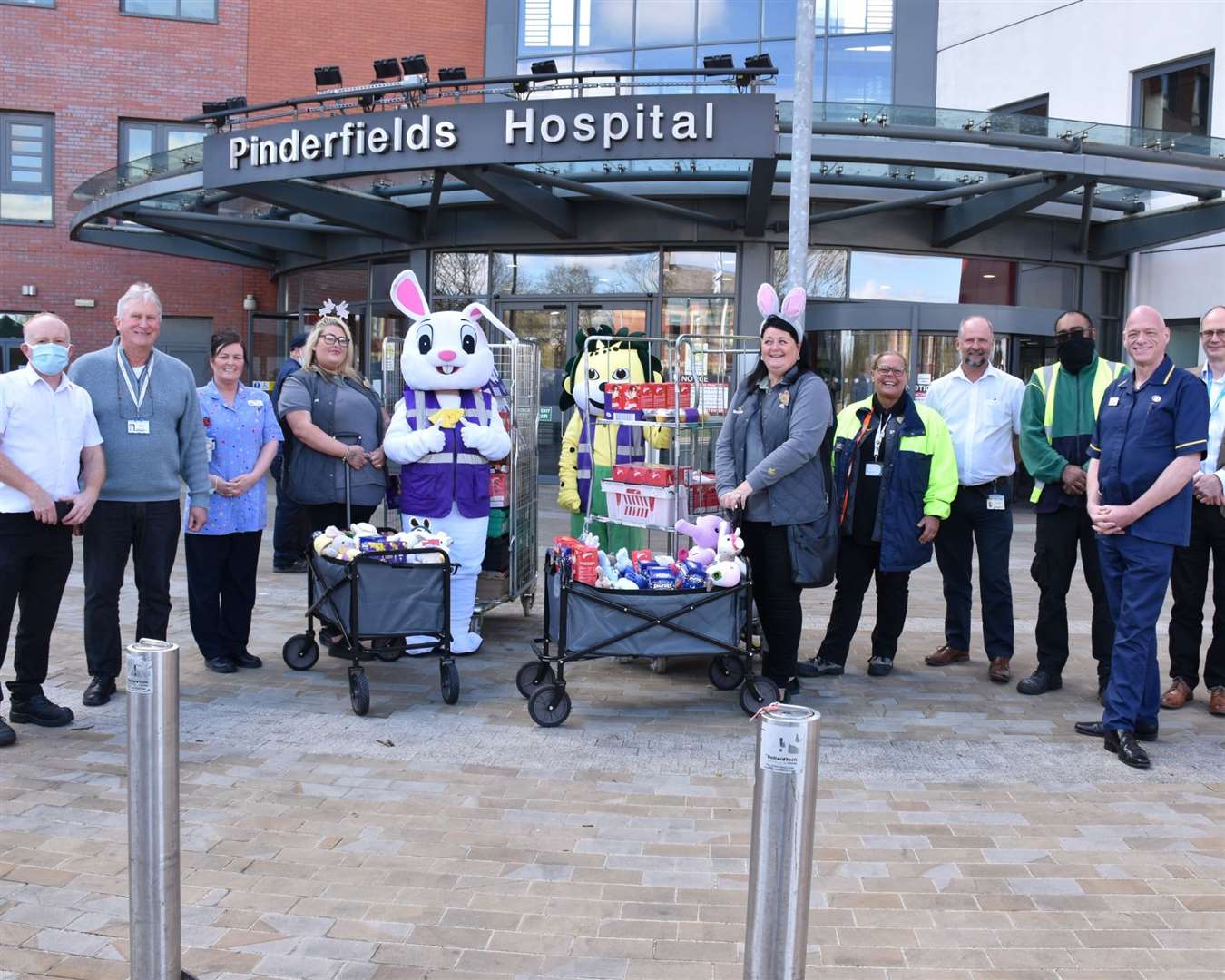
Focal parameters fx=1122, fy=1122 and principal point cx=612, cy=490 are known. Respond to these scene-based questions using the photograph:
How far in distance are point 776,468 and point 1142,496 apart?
1.66 m

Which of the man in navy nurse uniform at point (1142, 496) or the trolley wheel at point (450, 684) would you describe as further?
the trolley wheel at point (450, 684)

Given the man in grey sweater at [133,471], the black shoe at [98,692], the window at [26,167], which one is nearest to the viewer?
the man in grey sweater at [133,471]

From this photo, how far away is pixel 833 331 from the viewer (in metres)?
15.2

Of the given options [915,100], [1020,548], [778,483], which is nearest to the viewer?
[778,483]

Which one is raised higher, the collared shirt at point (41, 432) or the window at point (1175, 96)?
the window at point (1175, 96)

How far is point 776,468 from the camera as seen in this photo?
5.60m

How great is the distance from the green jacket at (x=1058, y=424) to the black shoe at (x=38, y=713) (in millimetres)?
5010

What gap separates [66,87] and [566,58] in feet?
30.1

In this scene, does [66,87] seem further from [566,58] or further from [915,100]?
[915,100]

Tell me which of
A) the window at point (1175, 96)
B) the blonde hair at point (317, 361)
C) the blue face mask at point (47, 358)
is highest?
the window at point (1175, 96)

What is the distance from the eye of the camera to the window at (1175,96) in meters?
14.7

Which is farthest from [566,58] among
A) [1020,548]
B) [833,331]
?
[1020,548]

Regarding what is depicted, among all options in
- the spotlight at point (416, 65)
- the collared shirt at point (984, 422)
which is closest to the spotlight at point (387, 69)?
the spotlight at point (416, 65)

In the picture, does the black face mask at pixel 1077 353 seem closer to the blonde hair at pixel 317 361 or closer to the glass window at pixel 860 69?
the blonde hair at pixel 317 361
